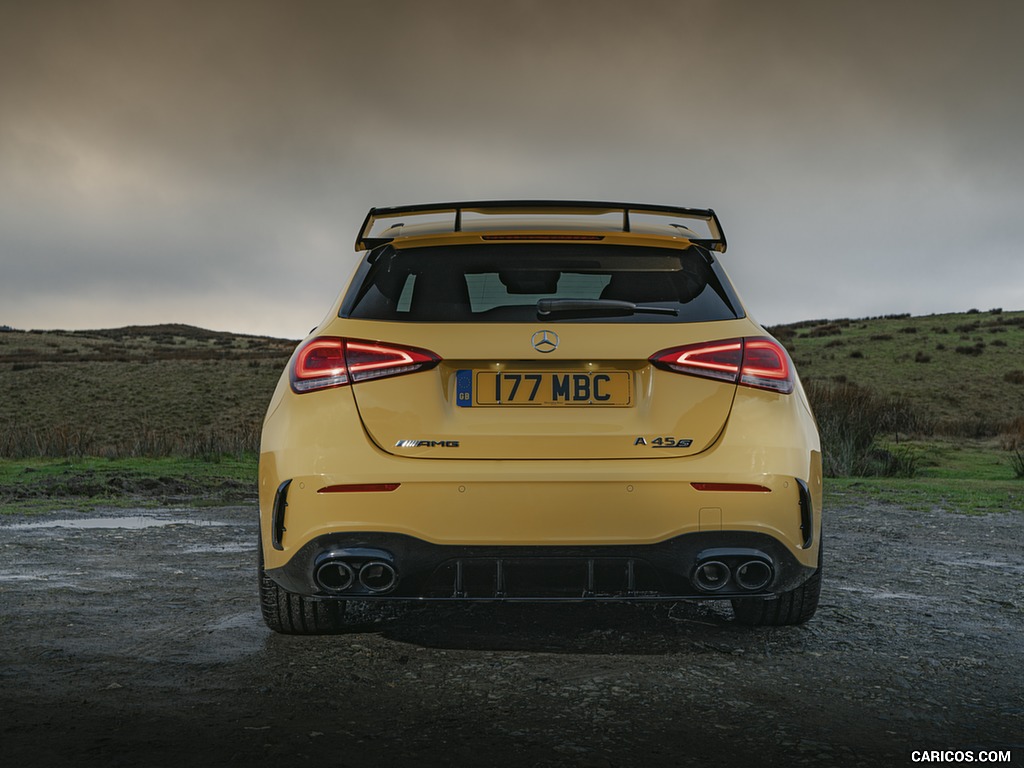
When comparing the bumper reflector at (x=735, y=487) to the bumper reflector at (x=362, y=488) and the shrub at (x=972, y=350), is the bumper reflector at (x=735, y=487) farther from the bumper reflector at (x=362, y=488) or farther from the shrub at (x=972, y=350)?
the shrub at (x=972, y=350)

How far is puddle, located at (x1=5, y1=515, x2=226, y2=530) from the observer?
29.7 ft

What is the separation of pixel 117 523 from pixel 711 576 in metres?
7.12

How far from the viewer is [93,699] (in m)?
3.63

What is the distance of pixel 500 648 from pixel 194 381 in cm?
5032

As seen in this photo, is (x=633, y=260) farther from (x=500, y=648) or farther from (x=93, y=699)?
(x=93, y=699)

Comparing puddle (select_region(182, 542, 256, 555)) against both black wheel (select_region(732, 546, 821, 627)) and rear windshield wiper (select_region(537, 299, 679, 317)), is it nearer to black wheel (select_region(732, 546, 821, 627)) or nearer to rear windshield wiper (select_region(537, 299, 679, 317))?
black wheel (select_region(732, 546, 821, 627))

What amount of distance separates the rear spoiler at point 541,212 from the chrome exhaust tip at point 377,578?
1359mm

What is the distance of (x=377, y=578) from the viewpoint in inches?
150

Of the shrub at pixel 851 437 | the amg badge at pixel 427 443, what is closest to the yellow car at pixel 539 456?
the amg badge at pixel 427 443

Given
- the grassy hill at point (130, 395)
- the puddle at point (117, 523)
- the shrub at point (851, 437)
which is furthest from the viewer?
the grassy hill at point (130, 395)

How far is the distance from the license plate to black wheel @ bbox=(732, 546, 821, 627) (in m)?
1.30

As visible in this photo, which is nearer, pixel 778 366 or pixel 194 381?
pixel 778 366

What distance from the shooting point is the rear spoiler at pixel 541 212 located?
4367mm

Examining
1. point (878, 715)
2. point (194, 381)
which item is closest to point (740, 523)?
point (878, 715)
